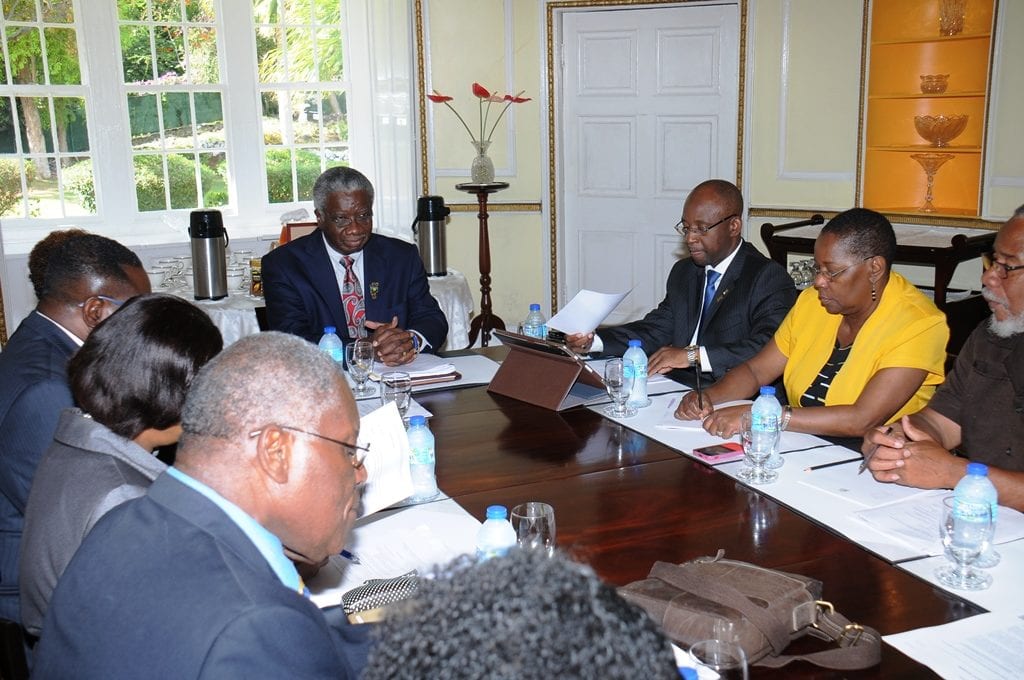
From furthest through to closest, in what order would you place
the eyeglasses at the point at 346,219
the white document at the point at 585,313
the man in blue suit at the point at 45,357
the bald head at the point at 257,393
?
the eyeglasses at the point at 346,219 < the white document at the point at 585,313 < the man in blue suit at the point at 45,357 < the bald head at the point at 257,393

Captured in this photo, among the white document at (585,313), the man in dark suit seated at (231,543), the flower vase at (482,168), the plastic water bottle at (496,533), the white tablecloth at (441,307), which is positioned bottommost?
the white tablecloth at (441,307)

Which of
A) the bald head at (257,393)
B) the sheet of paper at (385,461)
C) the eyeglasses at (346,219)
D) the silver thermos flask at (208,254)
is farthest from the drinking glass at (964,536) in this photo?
the silver thermos flask at (208,254)

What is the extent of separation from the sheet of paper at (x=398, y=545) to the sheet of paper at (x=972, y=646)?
80cm

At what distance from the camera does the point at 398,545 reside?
193 centimetres

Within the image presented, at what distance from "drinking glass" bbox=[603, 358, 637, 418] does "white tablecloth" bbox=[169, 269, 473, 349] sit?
2153mm

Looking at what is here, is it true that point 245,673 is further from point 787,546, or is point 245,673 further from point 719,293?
point 719,293

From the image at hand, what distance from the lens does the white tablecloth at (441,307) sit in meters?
4.75

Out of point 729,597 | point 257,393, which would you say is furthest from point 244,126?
point 729,597

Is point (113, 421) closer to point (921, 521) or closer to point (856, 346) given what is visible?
point (921, 521)

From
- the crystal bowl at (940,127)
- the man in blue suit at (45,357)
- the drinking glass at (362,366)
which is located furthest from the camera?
the crystal bowl at (940,127)

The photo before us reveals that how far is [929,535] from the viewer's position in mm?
1902

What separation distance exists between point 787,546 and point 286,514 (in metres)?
1.04

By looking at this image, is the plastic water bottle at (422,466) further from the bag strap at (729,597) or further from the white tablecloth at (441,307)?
the white tablecloth at (441,307)

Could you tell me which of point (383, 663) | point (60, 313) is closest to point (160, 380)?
point (60, 313)
